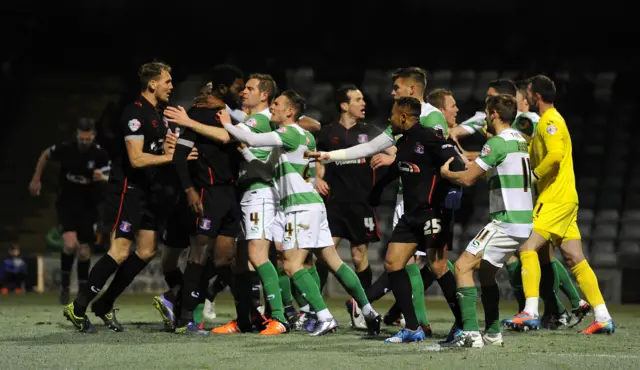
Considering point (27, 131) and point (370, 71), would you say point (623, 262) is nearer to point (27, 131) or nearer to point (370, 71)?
point (370, 71)

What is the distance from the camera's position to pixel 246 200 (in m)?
8.86

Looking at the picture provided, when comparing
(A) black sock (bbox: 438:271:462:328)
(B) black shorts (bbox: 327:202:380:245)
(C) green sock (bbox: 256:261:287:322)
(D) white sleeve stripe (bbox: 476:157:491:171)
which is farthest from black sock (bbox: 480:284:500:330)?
(B) black shorts (bbox: 327:202:380:245)

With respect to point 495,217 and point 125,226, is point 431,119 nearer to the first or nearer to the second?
point 495,217

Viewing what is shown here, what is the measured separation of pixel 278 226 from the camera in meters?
9.52

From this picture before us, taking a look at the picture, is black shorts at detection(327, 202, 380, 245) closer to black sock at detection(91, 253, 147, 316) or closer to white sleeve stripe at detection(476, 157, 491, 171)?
black sock at detection(91, 253, 147, 316)

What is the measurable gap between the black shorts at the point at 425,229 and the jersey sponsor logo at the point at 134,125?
2188 mm

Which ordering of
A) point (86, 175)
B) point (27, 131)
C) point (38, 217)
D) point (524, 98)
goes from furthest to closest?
point (27, 131) < point (38, 217) < point (86, 175) < point (524, 98)

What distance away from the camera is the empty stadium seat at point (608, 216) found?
16719mm

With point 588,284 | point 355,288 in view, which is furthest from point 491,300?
point 588,284

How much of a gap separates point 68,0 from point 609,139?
33.1 ft

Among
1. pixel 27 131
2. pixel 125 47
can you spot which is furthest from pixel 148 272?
pixel 125 47

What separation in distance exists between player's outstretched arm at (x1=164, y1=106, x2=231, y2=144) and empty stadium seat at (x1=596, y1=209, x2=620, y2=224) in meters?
9.68

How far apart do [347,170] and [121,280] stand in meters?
2.39

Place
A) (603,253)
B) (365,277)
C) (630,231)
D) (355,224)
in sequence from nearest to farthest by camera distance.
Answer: (355,224)
(365,277)
(603,253)
(630,231)
